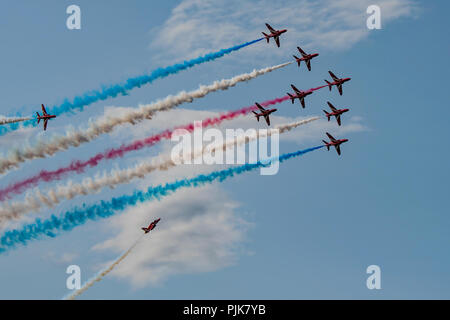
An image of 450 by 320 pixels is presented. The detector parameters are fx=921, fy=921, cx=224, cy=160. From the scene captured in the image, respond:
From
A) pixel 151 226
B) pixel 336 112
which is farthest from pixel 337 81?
pixel 151 226

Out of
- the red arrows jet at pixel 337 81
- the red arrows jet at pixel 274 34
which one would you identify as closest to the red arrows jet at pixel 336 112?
the red arrows jet at pixel 337 81

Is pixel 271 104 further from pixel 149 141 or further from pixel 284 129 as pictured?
pixel 149 141

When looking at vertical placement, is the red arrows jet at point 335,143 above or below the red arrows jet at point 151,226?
above

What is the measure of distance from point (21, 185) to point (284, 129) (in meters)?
47.6

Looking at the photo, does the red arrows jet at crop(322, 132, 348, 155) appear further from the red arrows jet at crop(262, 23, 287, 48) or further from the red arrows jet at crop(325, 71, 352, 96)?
the red arrows jet at crop(262, 23, 287, 48)

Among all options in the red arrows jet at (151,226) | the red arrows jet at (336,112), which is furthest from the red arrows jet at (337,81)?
the red arrows jet at (151,226)

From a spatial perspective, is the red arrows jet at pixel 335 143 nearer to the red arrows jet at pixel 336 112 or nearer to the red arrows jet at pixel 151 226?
the red arrows jet at pixel 336 112

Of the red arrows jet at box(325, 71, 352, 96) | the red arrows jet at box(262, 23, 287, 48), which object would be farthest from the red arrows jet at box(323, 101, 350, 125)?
the red arrows jet at box(262, 23, 287, 48)

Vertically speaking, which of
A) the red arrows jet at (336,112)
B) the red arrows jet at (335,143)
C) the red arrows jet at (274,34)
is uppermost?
the red arrows jet at (274,34)

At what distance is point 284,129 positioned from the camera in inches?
6452
